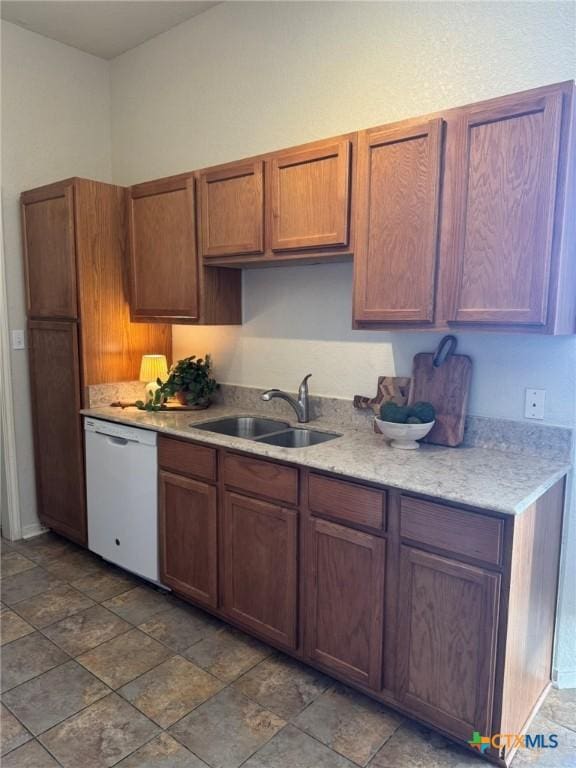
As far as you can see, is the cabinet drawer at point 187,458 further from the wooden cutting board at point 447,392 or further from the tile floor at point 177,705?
the wooden cutting board at point 447,392

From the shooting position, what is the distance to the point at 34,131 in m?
3.25

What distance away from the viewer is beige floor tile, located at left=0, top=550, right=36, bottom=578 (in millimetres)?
2975

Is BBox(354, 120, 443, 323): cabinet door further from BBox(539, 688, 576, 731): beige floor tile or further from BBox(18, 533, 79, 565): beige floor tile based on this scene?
BBox(18, 533, 79, 565): beige floor tile

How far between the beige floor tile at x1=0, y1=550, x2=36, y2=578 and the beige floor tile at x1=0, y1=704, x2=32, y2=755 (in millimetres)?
1146

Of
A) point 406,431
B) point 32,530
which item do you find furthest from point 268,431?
point 32,530

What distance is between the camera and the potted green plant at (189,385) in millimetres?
3016

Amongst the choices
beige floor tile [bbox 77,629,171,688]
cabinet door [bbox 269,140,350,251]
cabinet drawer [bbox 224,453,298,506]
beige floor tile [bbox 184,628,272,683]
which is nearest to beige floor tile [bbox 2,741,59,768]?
beige floor tile [bbox 77,629,171,688]

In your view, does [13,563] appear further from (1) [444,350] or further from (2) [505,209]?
(2) [505,209]

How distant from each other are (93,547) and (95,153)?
2.51m

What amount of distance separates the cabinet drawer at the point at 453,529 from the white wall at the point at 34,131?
259 cm

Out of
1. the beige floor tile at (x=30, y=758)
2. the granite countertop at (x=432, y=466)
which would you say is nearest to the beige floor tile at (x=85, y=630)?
the beige floor tile at (x=30, y=758)

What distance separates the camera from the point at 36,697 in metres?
2.01

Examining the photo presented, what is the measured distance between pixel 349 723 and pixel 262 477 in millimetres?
914

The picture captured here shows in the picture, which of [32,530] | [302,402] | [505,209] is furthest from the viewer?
[32,530]
